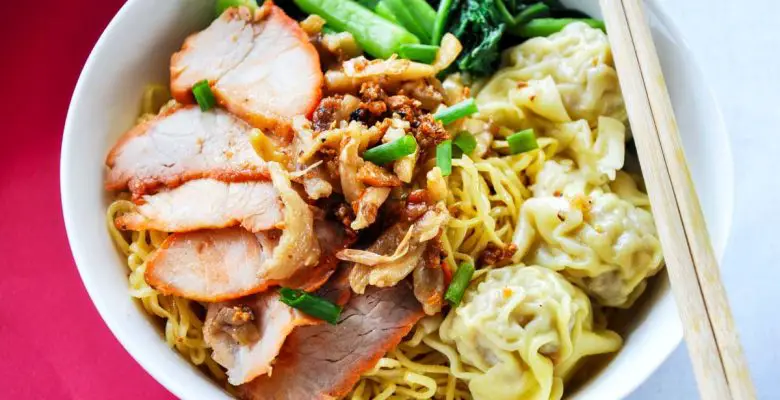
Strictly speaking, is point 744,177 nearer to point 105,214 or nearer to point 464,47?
point 464,47

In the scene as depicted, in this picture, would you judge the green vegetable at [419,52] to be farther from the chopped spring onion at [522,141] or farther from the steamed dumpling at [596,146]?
the steamed dumpling at [596,146]

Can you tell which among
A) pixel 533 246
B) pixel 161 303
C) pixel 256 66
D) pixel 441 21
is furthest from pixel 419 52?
pixel 161 303

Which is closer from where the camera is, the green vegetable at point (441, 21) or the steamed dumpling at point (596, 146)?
the steamed dumpling at point (596, 146)

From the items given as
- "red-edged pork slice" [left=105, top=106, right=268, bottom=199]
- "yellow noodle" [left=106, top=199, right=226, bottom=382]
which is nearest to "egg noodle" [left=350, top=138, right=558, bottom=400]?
"yellow noodle" [left=106, top=199, right=226, bottom=382]

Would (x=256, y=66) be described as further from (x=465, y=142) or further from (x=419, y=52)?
(x=465, y=142)

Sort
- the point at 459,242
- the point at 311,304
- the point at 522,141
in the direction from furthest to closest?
the point at 522,141 < the point at 459,242 < the point at 311,304

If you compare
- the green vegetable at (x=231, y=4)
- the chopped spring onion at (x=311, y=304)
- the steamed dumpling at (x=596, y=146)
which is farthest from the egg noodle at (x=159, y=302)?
the steamed dumpling at (x=596, y=146)
